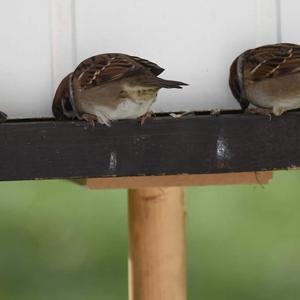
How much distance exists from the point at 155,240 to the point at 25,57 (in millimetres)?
493

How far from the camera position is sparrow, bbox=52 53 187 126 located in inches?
107

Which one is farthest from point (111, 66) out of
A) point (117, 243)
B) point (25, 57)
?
point (117, 243)

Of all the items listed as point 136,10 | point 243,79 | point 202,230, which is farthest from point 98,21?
point 202,230

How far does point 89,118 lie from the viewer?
8.80ft

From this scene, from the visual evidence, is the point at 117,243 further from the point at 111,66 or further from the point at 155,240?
the point at 111,66

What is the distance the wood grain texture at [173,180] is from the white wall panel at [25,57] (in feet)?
0.63

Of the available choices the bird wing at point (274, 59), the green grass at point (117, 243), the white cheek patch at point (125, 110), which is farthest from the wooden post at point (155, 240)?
the green grass at point (117, 243)

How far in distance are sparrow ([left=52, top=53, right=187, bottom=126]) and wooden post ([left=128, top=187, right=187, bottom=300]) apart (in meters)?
0.25

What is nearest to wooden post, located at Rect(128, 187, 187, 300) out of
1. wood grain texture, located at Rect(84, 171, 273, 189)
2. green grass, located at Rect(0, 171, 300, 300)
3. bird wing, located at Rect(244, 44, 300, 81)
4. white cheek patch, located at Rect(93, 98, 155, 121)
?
wood grain texture, located at Rect(84, 171, 273, 189)

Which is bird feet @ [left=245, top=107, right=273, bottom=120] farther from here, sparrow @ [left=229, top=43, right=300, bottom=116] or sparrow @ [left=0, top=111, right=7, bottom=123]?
sparrow @ [left=0, top=111, right=7, bottom=123]

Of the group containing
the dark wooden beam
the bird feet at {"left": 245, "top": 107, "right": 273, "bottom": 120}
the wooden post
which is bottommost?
the wooden post

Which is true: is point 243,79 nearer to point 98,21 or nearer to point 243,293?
point 98,21

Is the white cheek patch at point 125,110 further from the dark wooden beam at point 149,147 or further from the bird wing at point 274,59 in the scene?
the bird wing at point 274,59

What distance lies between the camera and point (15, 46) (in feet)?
9.24
